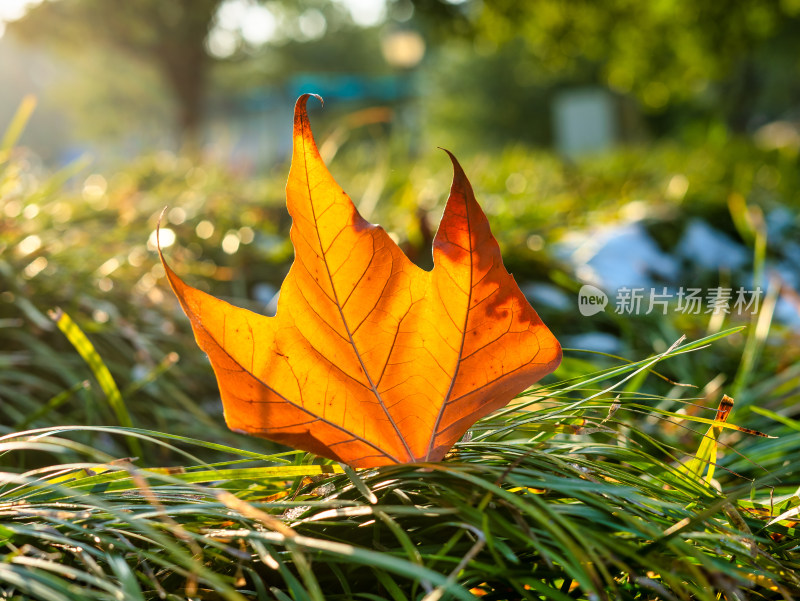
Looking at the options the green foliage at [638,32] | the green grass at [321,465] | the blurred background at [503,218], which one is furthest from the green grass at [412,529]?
the green foliage at [638,32]

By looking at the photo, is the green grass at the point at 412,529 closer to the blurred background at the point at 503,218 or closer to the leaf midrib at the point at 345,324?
the leaf midrib at the point at 345,324

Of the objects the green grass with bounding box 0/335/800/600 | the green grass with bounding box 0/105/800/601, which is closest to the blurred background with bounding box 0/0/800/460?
the green grass with bounding box 0/105/800/601

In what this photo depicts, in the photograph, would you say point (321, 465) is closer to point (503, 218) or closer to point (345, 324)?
point (345, 324)

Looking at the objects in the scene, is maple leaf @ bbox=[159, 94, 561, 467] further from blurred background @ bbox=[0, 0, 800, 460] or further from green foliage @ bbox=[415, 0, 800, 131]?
green foliage @ bbox=[415, 0, 800, 131]

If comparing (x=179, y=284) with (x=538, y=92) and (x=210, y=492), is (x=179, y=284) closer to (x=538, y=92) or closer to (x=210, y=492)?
(x=210, y=492)

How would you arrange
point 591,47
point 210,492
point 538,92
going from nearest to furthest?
1. point 210,492
2. point 591,47
3. point 538,92

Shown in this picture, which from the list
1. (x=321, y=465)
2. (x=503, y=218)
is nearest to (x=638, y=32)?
(x=503, y=218)

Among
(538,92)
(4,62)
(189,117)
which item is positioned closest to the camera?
(189,117)

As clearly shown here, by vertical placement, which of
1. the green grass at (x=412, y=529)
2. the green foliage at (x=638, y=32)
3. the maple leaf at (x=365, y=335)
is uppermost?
the green foliage at (x=638, y=32)

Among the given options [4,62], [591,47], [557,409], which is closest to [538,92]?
[591,47]
